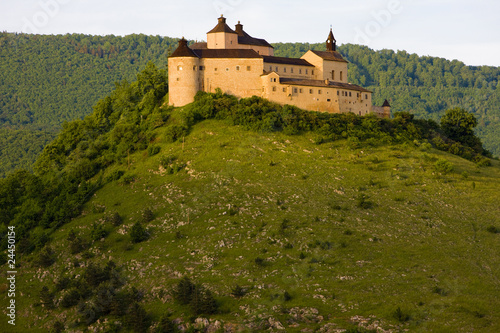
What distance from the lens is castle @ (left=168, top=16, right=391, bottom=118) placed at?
336 ft

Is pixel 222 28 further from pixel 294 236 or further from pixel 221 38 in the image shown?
pixel 294 236

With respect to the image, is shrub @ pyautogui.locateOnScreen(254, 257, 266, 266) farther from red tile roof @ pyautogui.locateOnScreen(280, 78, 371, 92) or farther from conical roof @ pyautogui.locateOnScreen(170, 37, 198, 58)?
conical roof @ pyautogui.locateOnScreen(170, 37, 198, 58)

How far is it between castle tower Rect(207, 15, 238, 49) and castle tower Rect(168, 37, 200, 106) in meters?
7.20

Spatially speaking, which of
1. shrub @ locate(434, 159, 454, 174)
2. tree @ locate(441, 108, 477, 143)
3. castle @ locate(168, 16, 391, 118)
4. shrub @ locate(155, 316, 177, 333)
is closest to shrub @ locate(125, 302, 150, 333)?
shrub @ locate(155, 316, 177, 333)

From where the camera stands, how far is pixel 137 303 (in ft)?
220

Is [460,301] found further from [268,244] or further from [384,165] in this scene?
[384,165]

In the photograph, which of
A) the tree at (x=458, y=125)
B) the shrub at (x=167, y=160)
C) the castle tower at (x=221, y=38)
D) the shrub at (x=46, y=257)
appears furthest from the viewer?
the tree at (x=458, y=125)

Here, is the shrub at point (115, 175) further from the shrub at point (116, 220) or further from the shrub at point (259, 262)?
the shrub at point (259, 262)

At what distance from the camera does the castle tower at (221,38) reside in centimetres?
10869

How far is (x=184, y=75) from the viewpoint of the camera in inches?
4016

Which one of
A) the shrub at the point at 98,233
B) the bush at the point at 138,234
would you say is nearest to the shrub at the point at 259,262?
the bush at the point at 138,234

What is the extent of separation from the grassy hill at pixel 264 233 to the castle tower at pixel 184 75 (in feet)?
7.55

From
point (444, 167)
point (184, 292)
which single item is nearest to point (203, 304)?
point (184, 292)

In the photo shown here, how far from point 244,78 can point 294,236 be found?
120 ft
